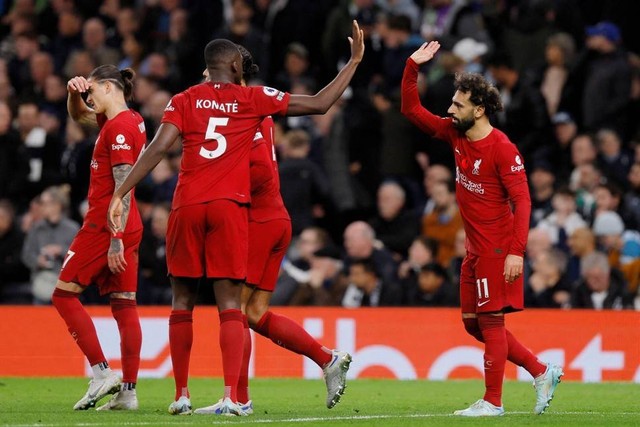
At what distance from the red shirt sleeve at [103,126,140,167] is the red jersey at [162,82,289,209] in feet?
2.88

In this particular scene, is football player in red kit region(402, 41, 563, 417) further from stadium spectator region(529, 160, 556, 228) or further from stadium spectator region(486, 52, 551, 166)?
stadium spectator region(486, 52, 551, 166)

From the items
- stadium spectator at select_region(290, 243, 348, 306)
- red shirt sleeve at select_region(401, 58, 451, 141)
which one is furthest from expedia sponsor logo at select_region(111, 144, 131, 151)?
stadium spectator at select_region(290, 243, 348, 306)

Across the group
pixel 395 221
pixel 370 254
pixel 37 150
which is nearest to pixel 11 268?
pixel 37 150

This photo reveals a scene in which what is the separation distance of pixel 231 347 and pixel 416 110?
2.27m

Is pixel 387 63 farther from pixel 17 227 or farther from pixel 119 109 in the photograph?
pixel 119 109

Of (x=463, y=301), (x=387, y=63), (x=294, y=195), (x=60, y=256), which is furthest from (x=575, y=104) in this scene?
(x=463, y=301)

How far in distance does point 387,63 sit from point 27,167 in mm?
4821

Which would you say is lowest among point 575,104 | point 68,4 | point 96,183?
point 96,183

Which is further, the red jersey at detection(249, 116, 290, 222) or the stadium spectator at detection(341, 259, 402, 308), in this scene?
the stadium spectator at detection(341, 259, 402, 308)

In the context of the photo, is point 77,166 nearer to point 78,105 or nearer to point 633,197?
point 633,197

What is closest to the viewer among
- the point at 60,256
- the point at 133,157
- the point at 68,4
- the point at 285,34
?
the point at 133,157

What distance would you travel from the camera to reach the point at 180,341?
384 inches

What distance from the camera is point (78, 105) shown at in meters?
11.2

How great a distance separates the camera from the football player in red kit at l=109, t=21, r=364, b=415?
9555 millimetres
